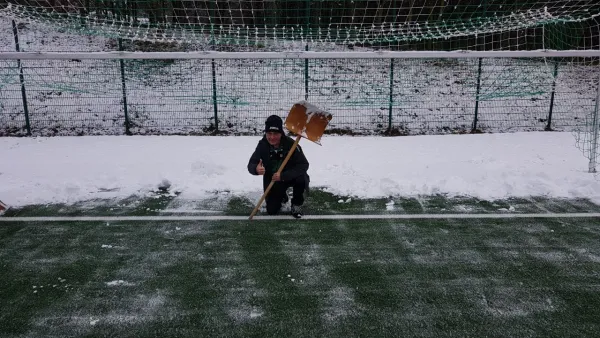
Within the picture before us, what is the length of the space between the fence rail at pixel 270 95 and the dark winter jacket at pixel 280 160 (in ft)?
15.5

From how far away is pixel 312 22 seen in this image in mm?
11453

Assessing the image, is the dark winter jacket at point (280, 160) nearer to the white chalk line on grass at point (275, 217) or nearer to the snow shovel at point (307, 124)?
the snow shovel at point (307, 124)

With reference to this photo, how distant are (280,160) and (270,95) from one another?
5.60m

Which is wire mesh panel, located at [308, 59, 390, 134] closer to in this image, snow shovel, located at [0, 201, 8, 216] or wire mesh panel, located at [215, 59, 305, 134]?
wire mesh panel, located at [215, 59, 305, 134]

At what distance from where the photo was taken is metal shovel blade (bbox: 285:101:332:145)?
587cm

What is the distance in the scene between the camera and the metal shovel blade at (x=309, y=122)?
5.87 m

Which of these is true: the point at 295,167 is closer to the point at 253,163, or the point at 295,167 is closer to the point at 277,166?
the point at 277,166

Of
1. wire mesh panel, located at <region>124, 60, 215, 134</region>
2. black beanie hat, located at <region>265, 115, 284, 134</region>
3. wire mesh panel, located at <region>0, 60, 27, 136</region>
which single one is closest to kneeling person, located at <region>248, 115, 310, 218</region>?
black beanie hat, located at <region>265, 115, 284, 134</region>

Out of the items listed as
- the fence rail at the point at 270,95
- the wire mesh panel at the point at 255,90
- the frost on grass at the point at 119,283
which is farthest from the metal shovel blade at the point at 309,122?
the wire mesh panel at the point at 255,90

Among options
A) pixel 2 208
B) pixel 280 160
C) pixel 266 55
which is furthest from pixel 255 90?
pixel 2 208

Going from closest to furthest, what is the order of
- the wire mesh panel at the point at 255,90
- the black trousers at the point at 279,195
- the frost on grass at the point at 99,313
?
the frost on grass at the point at 99,313
the black trousers at the point at 279,195
the wire mesh panel at the point at 255,90

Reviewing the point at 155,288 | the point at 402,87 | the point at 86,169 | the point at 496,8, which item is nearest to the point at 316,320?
the point at 155,288

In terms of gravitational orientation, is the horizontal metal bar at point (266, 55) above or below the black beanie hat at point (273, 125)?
above

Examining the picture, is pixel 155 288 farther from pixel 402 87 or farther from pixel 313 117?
pixel 402 87
